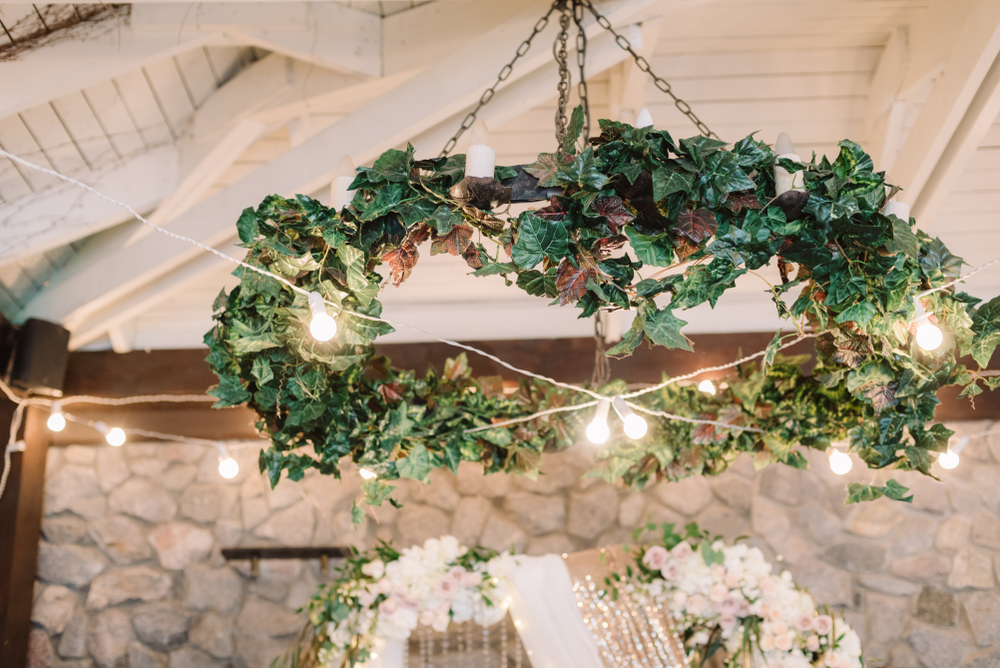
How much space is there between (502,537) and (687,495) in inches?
34.2

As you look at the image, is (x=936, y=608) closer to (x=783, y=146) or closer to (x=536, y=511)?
(x=536, y=511)

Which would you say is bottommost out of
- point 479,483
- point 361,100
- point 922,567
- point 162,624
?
point 162,624

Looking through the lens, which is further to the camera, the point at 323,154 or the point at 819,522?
the point at 819,522

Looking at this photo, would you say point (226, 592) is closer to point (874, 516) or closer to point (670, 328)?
point (670, 328)

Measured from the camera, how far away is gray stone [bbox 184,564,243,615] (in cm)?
316

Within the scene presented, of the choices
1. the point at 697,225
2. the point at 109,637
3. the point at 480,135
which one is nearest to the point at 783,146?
the point at 697,225

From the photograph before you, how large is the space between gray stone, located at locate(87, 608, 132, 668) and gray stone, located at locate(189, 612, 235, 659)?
11.2 inches

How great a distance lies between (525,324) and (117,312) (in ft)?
5.74

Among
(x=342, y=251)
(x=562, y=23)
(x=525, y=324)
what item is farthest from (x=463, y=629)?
(x=562, y=23)

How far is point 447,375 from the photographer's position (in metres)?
2.10

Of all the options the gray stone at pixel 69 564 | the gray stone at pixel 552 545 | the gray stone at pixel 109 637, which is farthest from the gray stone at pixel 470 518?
the gray stone at pixel 69 564

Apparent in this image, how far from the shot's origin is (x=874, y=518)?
3215 millimetres

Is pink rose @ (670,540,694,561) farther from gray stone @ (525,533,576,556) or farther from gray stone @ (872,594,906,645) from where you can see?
gray stone @ (872,594,906,645)

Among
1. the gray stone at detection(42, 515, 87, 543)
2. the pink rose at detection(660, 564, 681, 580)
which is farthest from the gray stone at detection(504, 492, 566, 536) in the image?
the gray stone at detection(42, 515, 87, 543)
